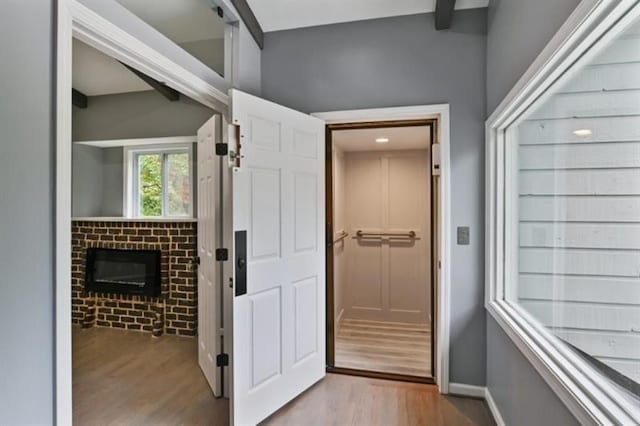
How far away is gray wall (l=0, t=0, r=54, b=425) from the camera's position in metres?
1.06

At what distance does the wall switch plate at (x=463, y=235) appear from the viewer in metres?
2.47

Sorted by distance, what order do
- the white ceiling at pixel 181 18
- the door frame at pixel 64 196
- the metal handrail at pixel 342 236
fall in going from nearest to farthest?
the door frame at pixel 64 196, the white ceiling at pixel 181 18, the metal handrail at pixel 342 236

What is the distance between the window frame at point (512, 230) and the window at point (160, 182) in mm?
2997

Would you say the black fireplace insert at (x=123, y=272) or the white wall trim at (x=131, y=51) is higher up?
the white wall trim at (x=131, y=51)

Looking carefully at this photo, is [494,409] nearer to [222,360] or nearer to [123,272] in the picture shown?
[222,360]

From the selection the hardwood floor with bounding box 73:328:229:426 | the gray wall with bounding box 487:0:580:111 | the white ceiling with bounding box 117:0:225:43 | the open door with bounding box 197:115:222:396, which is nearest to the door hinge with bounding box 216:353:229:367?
the open door with bounding box 197:115:222:396

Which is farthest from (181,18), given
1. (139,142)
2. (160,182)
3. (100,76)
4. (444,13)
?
(160,182)

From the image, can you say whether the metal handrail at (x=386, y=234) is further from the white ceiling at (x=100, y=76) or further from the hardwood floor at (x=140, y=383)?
the white ceiling at (x=100, y=76)

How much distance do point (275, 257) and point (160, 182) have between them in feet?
7.59

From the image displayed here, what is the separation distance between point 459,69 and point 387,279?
8.64 feet

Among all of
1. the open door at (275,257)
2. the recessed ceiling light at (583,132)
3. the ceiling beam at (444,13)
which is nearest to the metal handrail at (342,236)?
the open door at (275,257)

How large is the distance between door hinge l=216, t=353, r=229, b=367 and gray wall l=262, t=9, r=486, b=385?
1.66 metres

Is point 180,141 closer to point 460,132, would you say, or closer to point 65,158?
point 65,158

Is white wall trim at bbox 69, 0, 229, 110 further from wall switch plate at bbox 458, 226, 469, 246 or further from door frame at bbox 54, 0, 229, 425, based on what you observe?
wall switch plate at bbox 458, 226, 469, 246
